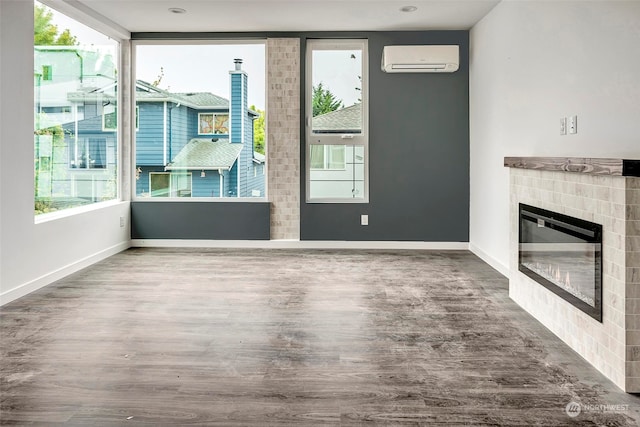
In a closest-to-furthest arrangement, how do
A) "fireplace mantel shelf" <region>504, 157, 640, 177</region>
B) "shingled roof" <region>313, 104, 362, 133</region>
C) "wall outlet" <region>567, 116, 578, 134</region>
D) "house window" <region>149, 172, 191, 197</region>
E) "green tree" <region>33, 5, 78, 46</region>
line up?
1. "fireplace mantel shelf" <region>504, 157, 640, 177</region>
2. "wall outlet" <region>567, 116, 578, 134</region>
3. "green tree" <region>33, 5, 78, 46</region>
4. "shingled roof" <region>313, 104, 362, 133</region>
5. "house window" <region>149, 172, 191, 197</region>

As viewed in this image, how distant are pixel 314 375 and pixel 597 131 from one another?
6.98 ft

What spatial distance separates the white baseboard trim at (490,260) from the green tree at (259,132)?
2.67m

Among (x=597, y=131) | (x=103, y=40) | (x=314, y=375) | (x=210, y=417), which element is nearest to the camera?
(x=210, y=417)

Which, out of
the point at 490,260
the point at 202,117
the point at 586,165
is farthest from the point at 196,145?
the point at 586,165

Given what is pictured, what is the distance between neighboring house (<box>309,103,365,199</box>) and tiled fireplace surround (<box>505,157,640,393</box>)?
3150mm

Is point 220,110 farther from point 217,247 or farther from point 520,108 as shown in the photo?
point 520,108

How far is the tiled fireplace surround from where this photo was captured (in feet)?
7.48

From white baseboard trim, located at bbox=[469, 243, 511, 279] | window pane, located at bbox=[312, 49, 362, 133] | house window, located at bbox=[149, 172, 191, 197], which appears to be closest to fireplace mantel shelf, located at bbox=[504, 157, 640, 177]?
white baseboard trim, located at bbox=[469, 243, 511, 279]

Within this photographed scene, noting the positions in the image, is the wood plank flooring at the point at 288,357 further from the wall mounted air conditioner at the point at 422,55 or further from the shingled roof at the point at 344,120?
the wall mounted air conditioner at the point at 422,55

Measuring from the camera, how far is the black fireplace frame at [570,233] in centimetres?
252

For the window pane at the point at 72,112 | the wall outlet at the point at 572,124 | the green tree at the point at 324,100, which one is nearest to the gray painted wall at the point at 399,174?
the green tree at the point at 324,100

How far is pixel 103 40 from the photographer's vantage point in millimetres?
5633

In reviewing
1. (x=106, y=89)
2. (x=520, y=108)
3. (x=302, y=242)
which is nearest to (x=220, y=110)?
(x=106, y=89)

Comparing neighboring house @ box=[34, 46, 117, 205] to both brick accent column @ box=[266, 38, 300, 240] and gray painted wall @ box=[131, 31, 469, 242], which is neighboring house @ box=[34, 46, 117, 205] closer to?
gray painted wall @ box=[131, 31, 469, 242]
